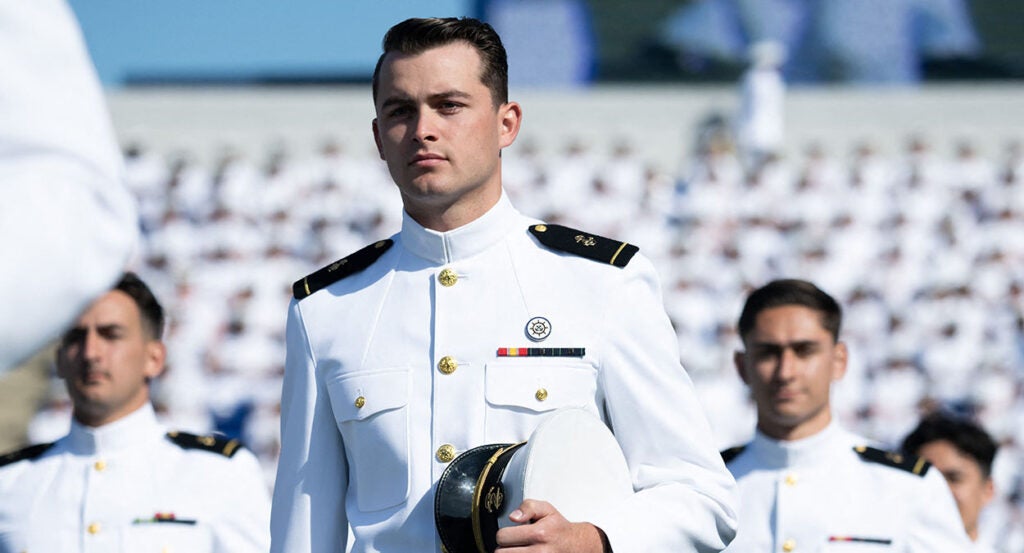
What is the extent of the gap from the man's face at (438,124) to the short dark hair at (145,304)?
2.18 meters

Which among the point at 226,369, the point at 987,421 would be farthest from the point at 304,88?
the point at 987,421

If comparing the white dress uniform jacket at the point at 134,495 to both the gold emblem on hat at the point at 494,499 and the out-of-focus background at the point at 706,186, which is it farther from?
the out-of-focus background at the point at 706,186

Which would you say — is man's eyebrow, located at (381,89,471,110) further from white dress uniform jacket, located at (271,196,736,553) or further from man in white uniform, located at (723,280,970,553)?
man in white uniform, located at (723,280,970,553)

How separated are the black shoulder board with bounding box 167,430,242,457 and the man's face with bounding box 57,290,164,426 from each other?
0.55ft

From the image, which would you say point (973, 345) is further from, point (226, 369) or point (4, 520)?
point (4, 520)

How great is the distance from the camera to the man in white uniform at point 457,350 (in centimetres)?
294

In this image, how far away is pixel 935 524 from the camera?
4738mm

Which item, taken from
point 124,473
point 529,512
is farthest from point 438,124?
point 124,473

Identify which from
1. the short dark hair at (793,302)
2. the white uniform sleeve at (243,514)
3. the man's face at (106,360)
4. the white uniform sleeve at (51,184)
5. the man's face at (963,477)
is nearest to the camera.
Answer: the white uniform sleeve at (51,184)

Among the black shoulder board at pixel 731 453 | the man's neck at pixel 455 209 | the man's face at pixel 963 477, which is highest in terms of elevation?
the man's neck at pixel 455 209

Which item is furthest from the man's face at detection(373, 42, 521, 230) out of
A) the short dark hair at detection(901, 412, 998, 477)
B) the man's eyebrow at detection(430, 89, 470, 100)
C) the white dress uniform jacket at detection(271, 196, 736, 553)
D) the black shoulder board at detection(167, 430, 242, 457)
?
the short dark hair at detection(901, 412, 998, 477)

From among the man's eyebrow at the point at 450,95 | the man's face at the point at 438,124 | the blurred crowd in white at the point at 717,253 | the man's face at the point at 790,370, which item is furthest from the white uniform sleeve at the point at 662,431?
the blurred crowd in white at the point at 717,253

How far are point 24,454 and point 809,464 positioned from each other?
99.6 inches

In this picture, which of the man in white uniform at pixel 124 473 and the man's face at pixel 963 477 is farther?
the man's face at pixel 963 477
